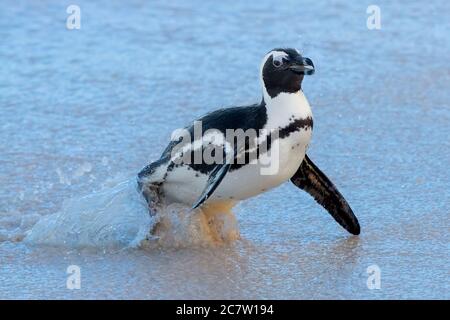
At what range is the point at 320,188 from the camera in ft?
13.1

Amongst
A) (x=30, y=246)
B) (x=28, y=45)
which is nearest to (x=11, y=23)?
(x=28, y=45)

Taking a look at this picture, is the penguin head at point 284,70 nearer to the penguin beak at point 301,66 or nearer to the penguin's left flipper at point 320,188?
the penguin beak at point 301,66

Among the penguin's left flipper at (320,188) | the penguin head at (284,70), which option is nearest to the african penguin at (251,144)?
the penguin head at (284,70)

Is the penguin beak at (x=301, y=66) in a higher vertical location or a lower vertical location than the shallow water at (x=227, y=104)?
higher

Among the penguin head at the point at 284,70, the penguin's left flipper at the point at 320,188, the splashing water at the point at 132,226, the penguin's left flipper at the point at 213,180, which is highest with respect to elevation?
the penguin head at the point at 284,70

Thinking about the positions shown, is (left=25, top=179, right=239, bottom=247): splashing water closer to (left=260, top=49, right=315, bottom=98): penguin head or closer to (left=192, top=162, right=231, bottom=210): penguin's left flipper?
(left=192, top=162, right=231, bottom=210): penguin's left flipper

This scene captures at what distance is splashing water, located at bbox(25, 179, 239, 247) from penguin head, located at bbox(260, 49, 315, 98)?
512 millimetres

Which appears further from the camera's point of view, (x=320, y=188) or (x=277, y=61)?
(x=320, y=188)

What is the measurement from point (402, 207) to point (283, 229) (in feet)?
1.56

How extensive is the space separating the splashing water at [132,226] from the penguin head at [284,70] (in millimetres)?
512

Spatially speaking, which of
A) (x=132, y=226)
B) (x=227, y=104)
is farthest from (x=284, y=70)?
(x=227, y=104)

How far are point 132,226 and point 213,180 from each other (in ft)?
1.42

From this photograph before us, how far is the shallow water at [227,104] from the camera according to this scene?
11.6ft

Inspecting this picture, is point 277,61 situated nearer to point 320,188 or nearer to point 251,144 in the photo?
point 251,144
